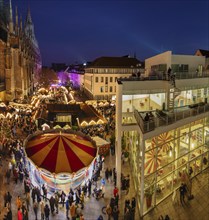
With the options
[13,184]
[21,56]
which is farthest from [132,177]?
[21,56]

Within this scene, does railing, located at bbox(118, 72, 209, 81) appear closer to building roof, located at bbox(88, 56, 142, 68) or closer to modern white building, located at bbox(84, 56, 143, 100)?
modern white building, located at bbox(84, 56, 143, 100)

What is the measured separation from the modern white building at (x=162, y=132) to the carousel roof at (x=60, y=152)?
2.18 meters

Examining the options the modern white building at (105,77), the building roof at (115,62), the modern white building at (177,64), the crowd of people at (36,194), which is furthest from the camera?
the building roof at (115,62)

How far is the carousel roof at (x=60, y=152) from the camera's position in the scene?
50.2 feet

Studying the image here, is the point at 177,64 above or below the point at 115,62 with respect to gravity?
below

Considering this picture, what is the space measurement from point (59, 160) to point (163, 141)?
6.27m

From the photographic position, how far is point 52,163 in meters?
15.4

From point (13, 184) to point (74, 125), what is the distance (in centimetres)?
1092

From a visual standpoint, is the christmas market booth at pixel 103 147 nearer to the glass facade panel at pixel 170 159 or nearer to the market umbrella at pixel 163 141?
the glass facade panel at pixel 170 159

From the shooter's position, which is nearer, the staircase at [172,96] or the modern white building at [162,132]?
the modern white building at [162,132]

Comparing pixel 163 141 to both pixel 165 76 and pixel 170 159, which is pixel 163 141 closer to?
pixel 170 159

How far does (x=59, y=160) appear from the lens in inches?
615

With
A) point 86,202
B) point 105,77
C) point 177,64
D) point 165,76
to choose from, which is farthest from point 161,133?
point 105,77

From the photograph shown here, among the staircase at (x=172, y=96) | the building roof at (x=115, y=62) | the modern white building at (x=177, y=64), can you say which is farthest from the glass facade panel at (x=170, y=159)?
the building roof at (x=115, y=62)
